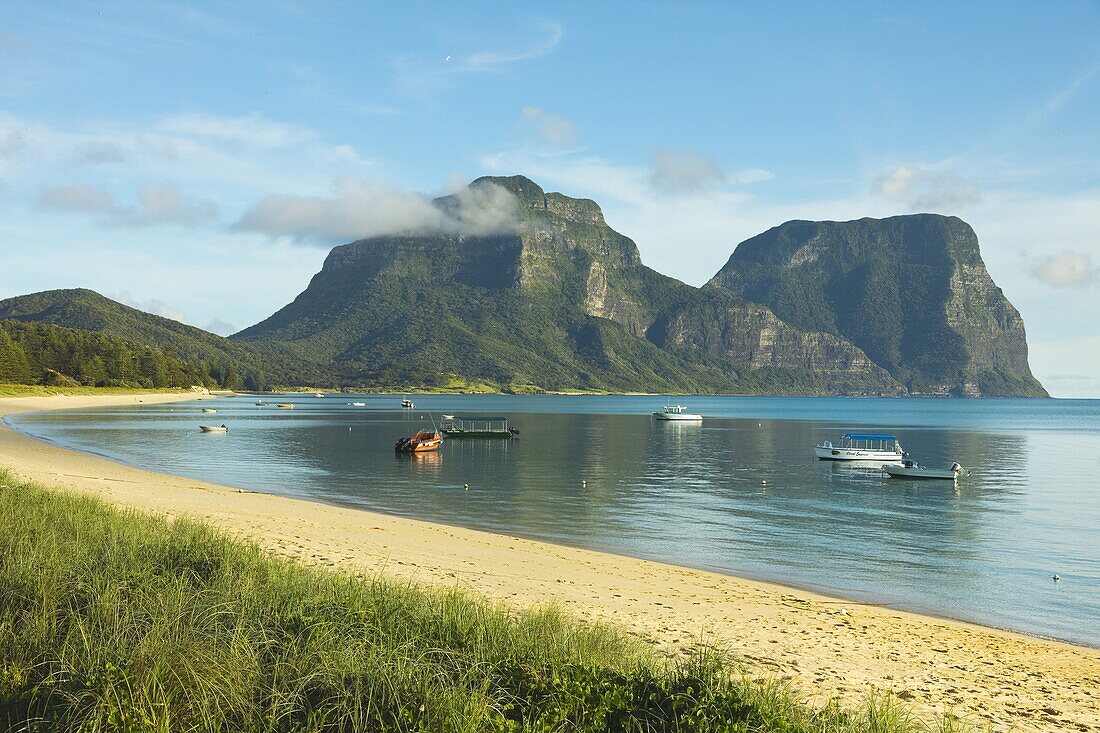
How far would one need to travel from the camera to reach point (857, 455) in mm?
73562

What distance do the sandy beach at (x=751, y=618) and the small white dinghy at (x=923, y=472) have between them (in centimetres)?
4266

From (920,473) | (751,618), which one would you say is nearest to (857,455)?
(920,473)

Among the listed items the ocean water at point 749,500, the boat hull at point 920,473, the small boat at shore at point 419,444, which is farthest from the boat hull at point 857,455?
the small boat at shore at point 419,444

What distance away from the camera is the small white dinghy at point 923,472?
59781 millimetres

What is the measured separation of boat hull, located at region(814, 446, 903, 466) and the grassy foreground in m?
66.3

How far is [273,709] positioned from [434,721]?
63.6 inches

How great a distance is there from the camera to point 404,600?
11.6 m

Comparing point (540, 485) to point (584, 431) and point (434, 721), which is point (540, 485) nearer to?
point (434, 721)

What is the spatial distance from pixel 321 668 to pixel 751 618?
12.4 metres

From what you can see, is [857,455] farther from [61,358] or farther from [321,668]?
[61,358]

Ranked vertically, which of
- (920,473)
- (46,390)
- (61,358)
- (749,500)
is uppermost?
(61,358)

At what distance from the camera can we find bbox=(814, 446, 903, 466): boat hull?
73.2 metres

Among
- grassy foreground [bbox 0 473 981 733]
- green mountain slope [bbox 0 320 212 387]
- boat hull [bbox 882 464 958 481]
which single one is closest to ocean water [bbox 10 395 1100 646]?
boat hull [bbox 882 464 958 481]

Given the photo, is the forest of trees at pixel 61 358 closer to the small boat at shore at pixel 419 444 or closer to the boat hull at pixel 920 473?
the small boat at shore at pixel 419 444
